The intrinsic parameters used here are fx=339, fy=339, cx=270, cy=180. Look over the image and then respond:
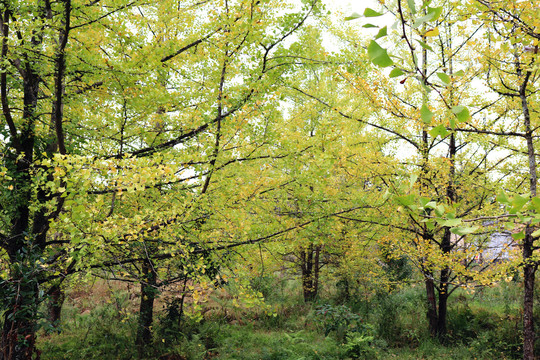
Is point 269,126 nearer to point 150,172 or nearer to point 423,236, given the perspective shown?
point 150,172

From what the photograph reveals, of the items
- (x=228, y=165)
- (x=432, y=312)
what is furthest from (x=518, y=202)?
(x=432, y=312)

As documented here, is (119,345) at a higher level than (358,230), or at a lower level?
lower

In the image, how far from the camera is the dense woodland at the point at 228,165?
9.98 feet

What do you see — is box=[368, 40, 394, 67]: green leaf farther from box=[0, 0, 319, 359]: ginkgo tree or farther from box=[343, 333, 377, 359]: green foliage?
box=[343, 333, 377, 359]: green foliage

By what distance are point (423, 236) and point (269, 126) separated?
17.0 ft

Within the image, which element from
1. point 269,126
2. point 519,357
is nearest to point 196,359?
point 269,126

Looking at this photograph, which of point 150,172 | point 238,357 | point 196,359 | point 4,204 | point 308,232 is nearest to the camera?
point 150,172

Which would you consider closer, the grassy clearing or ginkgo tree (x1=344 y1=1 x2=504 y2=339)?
ginkgo tree (x1=344 y1=1 x2=504 y2=339)

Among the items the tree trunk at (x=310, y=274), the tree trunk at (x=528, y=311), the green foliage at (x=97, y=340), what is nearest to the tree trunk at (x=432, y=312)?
the tree trunk at (x=528, y=311)

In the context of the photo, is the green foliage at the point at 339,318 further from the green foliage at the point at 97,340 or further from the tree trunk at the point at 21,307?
the tree trunk at the point at 21,307

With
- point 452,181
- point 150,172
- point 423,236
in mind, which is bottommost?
point 423,236

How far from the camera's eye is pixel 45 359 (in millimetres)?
6820

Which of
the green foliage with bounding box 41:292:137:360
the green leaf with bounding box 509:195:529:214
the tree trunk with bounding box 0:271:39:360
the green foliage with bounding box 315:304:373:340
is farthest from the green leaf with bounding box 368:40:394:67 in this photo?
the green foliage with bounding box 315:304:373:340

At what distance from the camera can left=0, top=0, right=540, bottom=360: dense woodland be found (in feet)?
9.98
